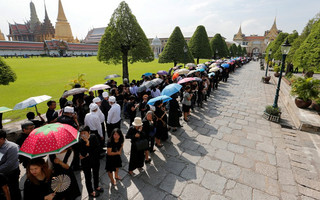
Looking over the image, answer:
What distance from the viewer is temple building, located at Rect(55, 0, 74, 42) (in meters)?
77.8

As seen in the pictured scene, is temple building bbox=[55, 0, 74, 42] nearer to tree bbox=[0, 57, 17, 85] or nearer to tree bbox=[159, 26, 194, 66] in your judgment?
tree bbox=[159, 26, 194, 66]

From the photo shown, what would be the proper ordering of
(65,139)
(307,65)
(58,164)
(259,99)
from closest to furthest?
(65,139) < (58,164) < (307,65) < (259,99)

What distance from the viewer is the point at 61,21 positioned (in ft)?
259

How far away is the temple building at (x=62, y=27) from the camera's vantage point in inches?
3063

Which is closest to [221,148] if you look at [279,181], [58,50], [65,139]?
[279,181]

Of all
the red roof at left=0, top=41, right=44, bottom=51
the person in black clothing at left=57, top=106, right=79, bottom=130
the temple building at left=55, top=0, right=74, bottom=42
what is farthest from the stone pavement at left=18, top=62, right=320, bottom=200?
the temple building at left=55, top=0, right=74, bottom=42

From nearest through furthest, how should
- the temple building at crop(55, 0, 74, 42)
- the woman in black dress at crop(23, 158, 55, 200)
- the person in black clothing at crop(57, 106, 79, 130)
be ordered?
the woman in black dress at crop(23, 158, 55, 200) → the person in black clothing at crop(57, 106, 79, 130) → the temple building at crop(55, 0, 74, 42)

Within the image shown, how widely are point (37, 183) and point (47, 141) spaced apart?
625 mm

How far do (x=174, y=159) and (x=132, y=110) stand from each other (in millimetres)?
2447

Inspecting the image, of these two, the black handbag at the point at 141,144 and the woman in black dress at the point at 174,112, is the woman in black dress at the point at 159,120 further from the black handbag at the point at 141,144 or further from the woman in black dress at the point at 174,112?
the black handbag at the point at 141,144

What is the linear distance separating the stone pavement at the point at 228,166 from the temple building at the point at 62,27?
3551 inches

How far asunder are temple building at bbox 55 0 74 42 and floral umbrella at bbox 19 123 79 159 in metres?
90.9

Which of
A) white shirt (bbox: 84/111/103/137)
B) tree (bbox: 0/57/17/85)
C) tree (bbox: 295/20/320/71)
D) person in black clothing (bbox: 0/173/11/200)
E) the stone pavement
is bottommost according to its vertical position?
the stone pavement

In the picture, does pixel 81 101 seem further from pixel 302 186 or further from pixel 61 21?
pixel 61 21
